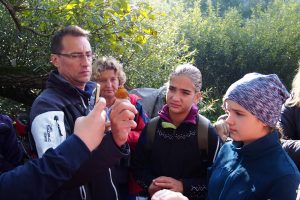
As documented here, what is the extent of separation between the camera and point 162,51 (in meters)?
6.37

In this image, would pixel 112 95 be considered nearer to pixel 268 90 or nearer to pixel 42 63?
pixel 268 90

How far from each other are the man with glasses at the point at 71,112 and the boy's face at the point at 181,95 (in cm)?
66

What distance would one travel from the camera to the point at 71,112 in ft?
7.86

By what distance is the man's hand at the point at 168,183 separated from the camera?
2736mm

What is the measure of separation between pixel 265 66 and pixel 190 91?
9976mm

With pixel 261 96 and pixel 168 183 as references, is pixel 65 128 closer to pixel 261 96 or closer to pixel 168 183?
pixel 168 183

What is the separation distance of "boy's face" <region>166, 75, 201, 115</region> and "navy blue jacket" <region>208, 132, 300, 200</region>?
30.2 inches

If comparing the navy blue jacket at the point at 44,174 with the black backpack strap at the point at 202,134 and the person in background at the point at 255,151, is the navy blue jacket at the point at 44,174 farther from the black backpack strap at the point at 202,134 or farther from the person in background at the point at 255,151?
the black backpack strap at the point at 202,134

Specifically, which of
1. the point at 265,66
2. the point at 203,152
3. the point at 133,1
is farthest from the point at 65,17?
the point at 265,66

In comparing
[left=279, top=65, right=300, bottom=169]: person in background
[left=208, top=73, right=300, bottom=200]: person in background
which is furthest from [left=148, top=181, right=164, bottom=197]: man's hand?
[left=279, top=65, right=300, bottom=169]: person in background

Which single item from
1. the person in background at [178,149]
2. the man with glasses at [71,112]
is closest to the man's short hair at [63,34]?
the man with glasses at [71,112]

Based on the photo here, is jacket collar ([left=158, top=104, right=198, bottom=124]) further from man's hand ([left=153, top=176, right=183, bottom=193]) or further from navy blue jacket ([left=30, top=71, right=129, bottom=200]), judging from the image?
navy blue jacket ([left=30, top=71, right=129, bottom=200])

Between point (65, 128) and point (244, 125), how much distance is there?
105 centimetres

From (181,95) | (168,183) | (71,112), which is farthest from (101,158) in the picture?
(181,95)
